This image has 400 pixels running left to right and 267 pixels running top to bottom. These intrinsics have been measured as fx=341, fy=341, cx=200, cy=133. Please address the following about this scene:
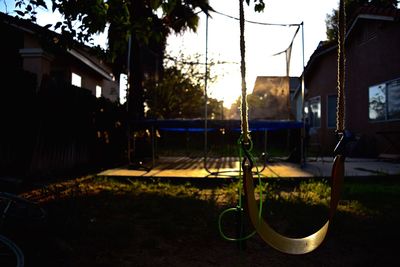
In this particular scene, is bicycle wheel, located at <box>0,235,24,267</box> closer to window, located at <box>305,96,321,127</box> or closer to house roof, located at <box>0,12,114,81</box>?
house roof, located at <box>0,12,114,81</box>

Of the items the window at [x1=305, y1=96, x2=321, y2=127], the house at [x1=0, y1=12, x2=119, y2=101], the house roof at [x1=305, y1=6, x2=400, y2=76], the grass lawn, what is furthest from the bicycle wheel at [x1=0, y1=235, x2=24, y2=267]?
the window at [x1=305, y1=96, x2=321, y2=127]

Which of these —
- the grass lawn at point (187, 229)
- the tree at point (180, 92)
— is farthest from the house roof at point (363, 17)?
the tree at point (180, 92)

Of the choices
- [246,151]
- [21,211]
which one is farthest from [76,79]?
[246,151]

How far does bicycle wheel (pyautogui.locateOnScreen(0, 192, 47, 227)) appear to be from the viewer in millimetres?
2180

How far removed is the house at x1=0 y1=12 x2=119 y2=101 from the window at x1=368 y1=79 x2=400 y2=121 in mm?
7386

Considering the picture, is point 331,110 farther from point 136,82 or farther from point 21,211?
point 21,211

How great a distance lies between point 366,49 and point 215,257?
1061 cm

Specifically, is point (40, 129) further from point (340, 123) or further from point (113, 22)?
point (340, 123)

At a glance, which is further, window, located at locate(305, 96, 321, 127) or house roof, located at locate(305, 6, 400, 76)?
window, located at locate(305, 96, 321, 127)

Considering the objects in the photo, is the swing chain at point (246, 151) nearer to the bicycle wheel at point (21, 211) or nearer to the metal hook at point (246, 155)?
the metal hook at point (246, 155)

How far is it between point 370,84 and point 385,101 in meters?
1.01

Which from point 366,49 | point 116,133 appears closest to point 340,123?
point 116,133

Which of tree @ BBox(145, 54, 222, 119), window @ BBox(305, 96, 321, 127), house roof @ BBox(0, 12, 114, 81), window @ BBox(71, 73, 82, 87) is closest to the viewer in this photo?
house roof @ BBox(0, 12, 114, 81)

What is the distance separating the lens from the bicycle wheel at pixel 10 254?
184 cm
